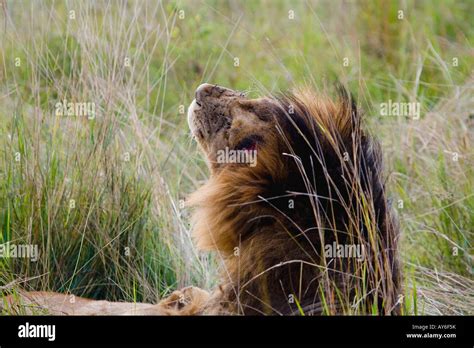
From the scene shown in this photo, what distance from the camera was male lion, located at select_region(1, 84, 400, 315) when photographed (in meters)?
3.81

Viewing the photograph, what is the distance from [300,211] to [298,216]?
21 mm

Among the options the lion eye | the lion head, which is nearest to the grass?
the lion head

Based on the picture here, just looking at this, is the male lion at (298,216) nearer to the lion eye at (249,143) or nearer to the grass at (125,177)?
the lion eye at (249,143)

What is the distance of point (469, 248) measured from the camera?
5.02m

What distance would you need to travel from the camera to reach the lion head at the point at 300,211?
3.81 m

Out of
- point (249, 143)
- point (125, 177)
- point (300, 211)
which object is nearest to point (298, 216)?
point (300, 211)

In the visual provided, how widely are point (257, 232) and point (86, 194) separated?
1.11 metres

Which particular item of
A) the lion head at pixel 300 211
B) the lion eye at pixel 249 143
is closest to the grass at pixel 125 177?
the lion head at pixel 300 211

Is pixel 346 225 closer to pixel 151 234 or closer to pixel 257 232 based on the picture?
pixel 257 232

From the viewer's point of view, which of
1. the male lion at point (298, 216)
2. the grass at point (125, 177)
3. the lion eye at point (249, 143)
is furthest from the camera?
the grass at point (125, 177)

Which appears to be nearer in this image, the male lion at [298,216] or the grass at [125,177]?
the male lion at [298,216]

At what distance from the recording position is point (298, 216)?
12.7ft

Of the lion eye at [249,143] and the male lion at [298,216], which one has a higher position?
the lion eye at [249,143]

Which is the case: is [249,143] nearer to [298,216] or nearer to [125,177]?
[298,216]
